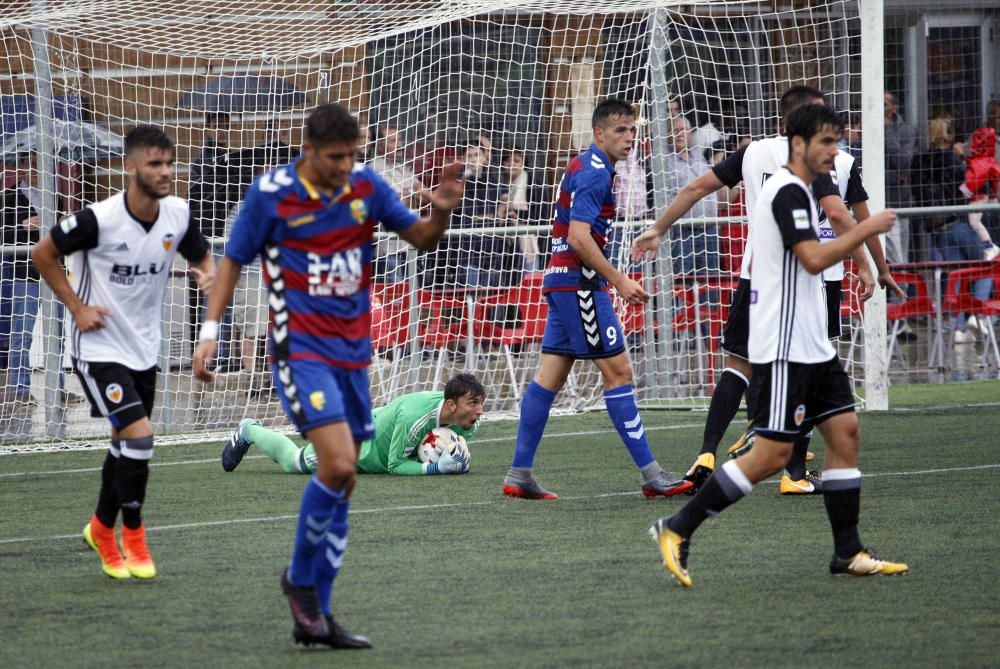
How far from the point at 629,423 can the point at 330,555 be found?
360 centimetres

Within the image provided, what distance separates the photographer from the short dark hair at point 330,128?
192 inches

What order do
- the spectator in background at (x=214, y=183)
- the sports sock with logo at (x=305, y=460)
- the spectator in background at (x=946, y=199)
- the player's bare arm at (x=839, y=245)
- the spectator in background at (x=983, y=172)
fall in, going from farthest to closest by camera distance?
the spectator in background at (x=983, y=172) < the spectator in background at (x=946, y=199) < the spectator in background at (x=214, y=183) < the sports sock with logo at (x=305, y=460) < the player's bare arm at (x=839, y=245)

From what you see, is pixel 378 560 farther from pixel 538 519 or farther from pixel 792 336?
pixel 792 336

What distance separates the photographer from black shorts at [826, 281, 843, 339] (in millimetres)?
8602

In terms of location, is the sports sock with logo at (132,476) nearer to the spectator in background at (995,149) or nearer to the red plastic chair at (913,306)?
the red plastic chair at (913,306)

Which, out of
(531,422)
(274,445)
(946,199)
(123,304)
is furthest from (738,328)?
(946,199)

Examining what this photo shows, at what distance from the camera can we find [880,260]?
315 inches

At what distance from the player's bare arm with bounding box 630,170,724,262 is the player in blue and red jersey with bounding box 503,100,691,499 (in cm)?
32

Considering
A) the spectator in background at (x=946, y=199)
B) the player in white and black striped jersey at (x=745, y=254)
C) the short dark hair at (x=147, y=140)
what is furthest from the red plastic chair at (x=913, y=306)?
the short dark hair at (x=147, y=140)

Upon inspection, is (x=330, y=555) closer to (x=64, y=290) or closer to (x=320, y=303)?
(x=320, y=303)

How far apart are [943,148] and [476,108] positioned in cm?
522

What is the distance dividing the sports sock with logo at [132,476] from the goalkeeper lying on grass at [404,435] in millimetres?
3166

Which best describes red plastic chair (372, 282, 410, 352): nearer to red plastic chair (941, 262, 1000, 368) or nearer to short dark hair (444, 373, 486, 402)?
short dark hair (444, 373, 486, 402)

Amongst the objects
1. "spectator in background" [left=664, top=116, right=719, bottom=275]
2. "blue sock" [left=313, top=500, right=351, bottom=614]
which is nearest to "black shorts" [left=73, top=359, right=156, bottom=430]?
"blue sock" [left=313, top=500, right=351, bottom=614]
